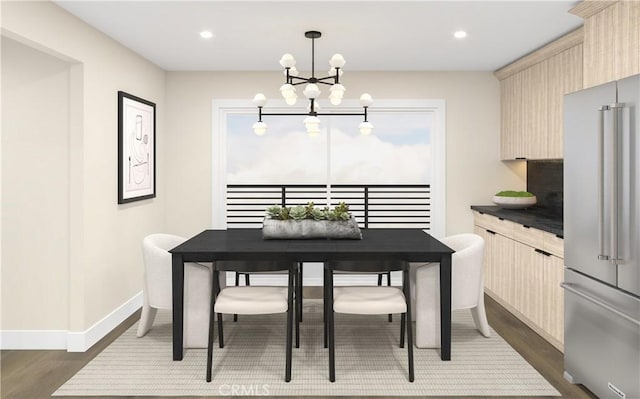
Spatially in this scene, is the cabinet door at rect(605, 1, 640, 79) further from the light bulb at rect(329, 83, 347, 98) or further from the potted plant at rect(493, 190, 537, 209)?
the potted plant at rect(493, 190, 537, 209)

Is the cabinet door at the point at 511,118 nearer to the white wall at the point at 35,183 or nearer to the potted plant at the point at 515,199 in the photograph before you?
the potted plant at the point at 515,199

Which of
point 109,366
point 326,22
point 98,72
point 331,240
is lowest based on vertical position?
point 109,366

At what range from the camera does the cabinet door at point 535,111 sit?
4426mm

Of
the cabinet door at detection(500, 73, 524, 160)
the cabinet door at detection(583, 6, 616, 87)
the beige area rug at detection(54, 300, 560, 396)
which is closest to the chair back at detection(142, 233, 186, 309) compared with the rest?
the beige area rug at detection(54, 300, 560, 396)

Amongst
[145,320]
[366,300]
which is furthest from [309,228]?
[145,320]

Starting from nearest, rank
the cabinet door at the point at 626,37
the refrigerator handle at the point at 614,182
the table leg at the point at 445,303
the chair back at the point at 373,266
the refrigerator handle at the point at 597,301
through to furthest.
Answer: the refrigerator handle at the point at 597,301
the refrigerator handle at the point at 614,182
the cabinet door at the point at 626,37
the chair back at the point at 373,266
the table leg at the point at 445,303

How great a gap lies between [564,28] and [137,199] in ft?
13.2

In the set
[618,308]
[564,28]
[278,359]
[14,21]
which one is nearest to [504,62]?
[564,28]

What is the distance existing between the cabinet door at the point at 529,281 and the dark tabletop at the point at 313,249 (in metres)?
0.89

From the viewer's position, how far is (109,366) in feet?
10.8

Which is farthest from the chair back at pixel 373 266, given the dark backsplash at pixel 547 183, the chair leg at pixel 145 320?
the dark backsplash at pixel 547 183

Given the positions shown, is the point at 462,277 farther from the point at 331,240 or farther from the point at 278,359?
the point at 278,359

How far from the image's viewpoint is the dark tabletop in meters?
3.26

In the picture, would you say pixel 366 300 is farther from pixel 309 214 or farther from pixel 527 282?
pixel 527 282
